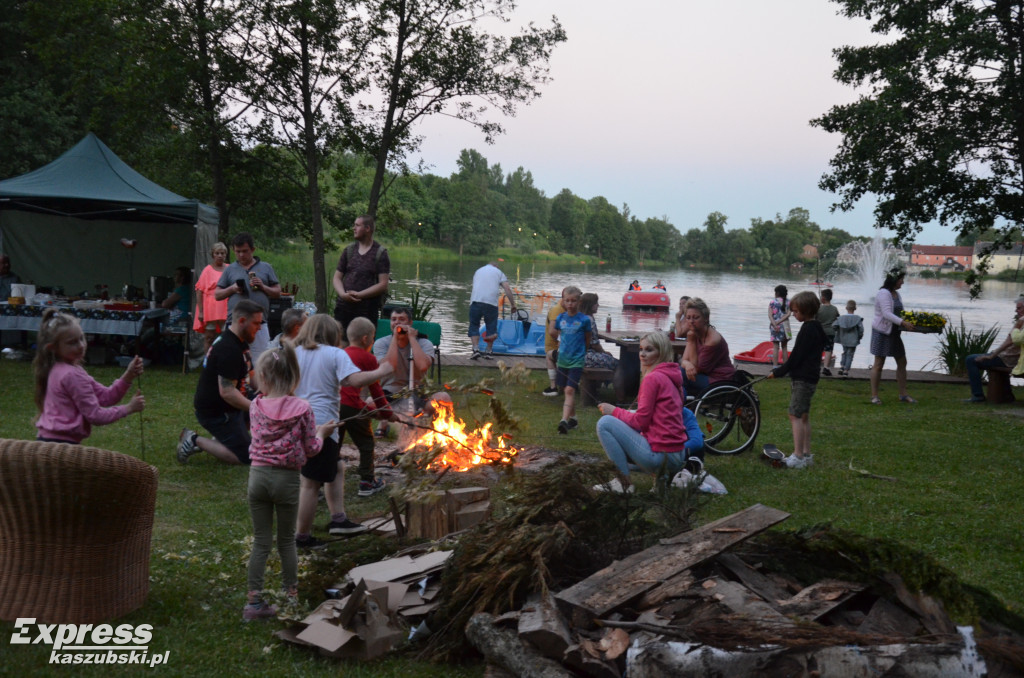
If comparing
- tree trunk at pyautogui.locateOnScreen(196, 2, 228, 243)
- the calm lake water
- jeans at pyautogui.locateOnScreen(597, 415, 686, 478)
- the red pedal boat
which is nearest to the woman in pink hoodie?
Result: jeans at pyautogui.locateOnScreen(597, 415, 686, 478)

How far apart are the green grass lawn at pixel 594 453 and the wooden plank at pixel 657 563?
0.67m

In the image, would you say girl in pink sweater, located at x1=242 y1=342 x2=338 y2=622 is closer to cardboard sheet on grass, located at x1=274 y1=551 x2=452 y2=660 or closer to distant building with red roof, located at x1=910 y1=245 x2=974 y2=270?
cardboard sheet on grass, located at x1=274 y1=551 x2=452 y2=660

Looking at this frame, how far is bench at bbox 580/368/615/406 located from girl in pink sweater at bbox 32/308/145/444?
300 inches

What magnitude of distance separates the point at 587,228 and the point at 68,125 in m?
132

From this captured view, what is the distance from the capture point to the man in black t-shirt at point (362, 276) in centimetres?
1016

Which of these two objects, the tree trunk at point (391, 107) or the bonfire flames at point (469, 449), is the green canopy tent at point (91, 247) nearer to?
the tree trunk at point (391, 107)

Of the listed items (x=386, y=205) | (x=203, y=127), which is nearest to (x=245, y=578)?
(x=203, y=127)

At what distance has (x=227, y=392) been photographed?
7.27 metres

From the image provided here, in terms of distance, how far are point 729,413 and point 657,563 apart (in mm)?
5201

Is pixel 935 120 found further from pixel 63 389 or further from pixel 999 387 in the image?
pixel 63 389

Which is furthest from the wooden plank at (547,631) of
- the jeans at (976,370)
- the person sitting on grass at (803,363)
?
the jeans at (976,370)

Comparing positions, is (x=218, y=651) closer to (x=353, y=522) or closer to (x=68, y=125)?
(x=353, y=522)

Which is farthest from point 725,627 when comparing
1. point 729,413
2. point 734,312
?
point 734,312

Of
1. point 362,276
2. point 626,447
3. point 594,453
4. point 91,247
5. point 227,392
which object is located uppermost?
point 362,276
